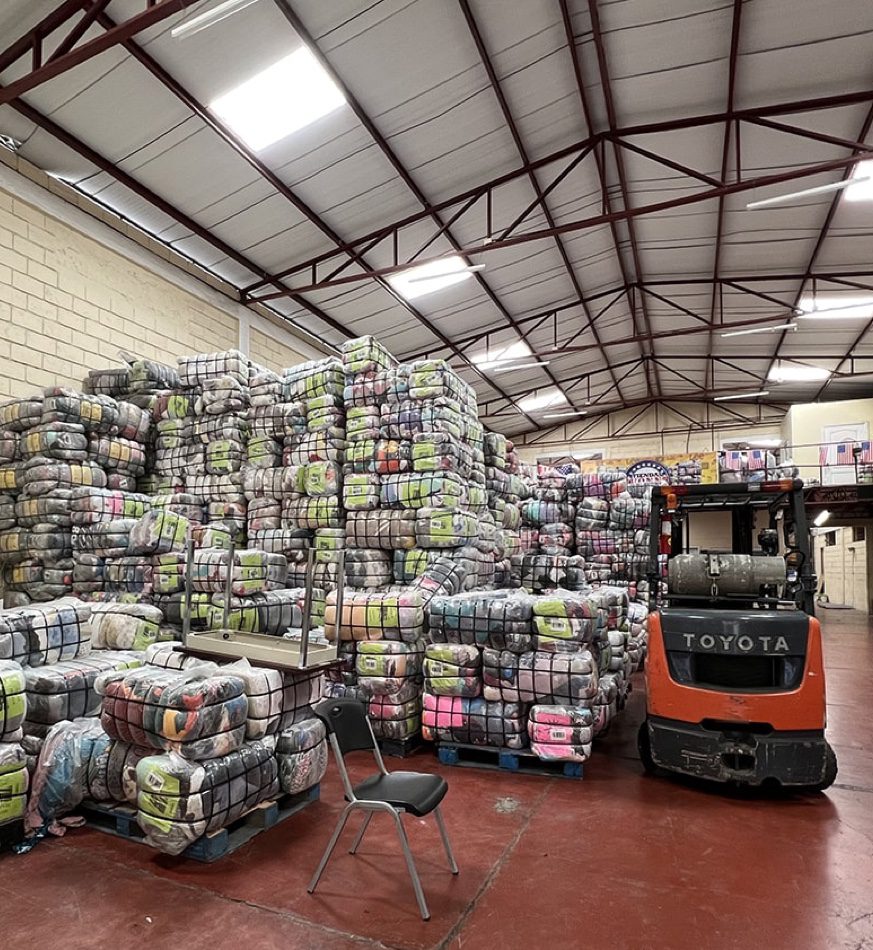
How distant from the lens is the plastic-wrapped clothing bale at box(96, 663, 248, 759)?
334 centimetres

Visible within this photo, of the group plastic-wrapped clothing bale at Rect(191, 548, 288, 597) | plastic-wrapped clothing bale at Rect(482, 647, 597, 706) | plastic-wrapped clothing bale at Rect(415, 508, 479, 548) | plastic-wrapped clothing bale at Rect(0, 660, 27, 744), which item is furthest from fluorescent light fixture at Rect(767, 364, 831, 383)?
plastic-wrapped clothing bale at Rect(0, 660, 27, 744)

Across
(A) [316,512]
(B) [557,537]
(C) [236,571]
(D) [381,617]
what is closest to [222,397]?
(A) [316,512]

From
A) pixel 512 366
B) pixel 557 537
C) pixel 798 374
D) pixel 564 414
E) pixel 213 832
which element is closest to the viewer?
pixel 213 832

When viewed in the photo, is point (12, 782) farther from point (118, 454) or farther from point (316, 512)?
point (118, 454)

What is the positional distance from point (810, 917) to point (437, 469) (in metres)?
4.54

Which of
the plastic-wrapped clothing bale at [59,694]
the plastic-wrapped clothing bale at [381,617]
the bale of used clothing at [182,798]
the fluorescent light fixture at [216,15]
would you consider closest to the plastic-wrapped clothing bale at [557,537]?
the plastic-wrapped clothing bale at [381,617]

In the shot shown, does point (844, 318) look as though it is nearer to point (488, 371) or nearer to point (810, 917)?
point (488, 371)

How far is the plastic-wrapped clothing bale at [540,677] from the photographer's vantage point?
15.7ft

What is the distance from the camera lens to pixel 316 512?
→ 23.7 ft

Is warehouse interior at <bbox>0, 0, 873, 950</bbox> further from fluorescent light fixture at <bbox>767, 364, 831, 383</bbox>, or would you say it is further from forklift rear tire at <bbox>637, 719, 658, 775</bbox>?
fluorescent light fixture at <bbox>767, 364, 831, 383</bbox>

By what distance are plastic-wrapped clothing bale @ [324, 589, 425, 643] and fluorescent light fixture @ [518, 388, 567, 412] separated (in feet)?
57.4

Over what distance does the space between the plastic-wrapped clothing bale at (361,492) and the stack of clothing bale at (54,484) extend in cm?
258

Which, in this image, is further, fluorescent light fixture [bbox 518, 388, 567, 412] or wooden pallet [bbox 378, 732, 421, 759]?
fluorescent light fixture [bbox 518, 388, 567, 412]

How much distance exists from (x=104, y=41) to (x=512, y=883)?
24.3 feet
